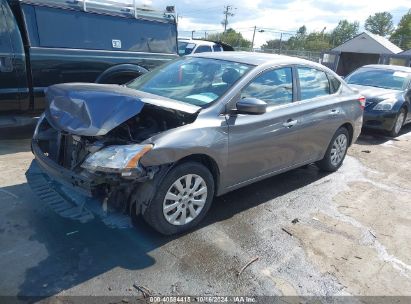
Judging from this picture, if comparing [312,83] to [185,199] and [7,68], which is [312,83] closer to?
[185,199]

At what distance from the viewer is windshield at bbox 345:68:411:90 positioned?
9.46 metres

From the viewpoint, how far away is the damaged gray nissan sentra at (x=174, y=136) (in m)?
3.21

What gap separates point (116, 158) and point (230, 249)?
1.36 meters

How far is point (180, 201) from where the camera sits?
3576 mm

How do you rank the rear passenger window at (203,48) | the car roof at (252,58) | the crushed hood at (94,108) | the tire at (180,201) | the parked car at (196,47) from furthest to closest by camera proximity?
the rear passenger window at (203,48) → the parked car at (196,47) → the car roof at (252,58) → the tire at (180,201) → the crushed hood at (94,108)

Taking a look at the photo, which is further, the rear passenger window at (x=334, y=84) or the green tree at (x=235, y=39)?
the green tree at (x=235, y=39)

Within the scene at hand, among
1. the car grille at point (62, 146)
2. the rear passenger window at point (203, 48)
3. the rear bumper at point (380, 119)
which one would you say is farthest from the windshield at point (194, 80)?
the rear passenger window at point (203, 48)

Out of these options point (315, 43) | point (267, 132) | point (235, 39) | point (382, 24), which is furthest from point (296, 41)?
point (382, 24)

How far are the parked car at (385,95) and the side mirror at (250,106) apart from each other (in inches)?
226

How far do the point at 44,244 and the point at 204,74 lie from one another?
2.37 m

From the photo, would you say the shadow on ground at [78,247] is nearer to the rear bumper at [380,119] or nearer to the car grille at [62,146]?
the car grille at [62,146]

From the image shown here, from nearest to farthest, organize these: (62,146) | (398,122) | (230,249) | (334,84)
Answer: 1. (230,249)
2. (62,146)
3. (334,84)
4. (398,122)

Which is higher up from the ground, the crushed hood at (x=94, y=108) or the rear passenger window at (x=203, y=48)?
the rear passenger window at (x=203, y=48)

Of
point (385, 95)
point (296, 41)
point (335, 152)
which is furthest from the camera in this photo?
point (296, 41)
